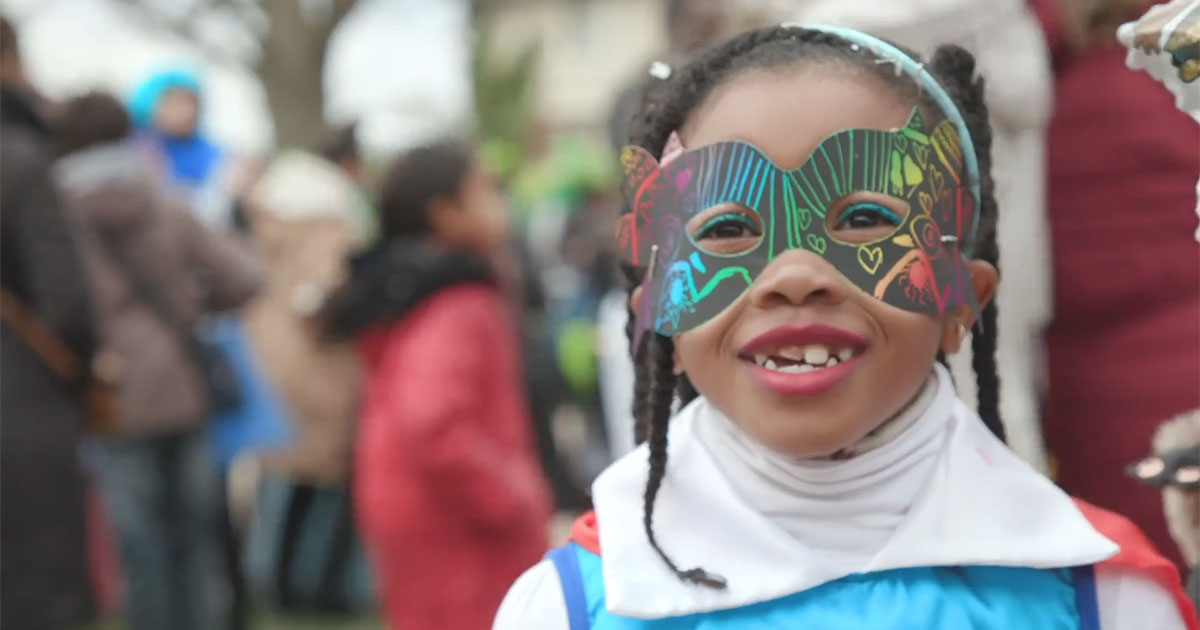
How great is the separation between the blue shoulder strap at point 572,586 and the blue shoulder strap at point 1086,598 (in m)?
0.54

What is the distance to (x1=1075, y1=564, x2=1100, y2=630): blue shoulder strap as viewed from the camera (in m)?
1.74

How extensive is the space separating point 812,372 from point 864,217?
19cm

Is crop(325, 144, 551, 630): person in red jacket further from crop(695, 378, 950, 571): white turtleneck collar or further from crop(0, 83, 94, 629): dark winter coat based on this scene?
crop(695, 378, 950, 571): white turtleneck collar

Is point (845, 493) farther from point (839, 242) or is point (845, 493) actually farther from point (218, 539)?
point (218, 539)

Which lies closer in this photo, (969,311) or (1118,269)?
(969,311)

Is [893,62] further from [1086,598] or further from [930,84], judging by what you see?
[1086,598]

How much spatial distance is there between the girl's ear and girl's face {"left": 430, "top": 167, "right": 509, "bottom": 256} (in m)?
2.39

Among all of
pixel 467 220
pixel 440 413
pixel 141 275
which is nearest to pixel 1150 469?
pixel 440 413

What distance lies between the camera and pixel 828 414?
174 centimetres

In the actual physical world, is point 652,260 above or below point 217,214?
above

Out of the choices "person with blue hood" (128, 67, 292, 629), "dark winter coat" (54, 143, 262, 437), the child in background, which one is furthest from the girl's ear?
"person with blue hood" (128, 67, 292, 629)

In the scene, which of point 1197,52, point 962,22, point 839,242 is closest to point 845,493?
point 839,242

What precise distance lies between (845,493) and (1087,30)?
120cm

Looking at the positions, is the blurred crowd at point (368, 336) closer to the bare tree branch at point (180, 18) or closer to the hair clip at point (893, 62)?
the hair clip at point (893, 62)
